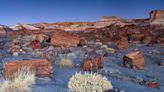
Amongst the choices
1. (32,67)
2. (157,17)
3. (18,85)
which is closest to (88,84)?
(18,85)

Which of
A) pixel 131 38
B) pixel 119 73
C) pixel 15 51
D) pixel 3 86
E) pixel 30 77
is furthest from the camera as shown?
pixel 131 38

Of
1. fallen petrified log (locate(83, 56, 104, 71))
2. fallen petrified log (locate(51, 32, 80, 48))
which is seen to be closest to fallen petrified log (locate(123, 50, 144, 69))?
fallen petrified log (locate(83, 56, 104, 71))

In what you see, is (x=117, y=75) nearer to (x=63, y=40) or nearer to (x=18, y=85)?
(x=18, y=85)

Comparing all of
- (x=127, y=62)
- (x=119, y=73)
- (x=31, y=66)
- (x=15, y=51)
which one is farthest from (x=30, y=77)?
(x=15, y=51)

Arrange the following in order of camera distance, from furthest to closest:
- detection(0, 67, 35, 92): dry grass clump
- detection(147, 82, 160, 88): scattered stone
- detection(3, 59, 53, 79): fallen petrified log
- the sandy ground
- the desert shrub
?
1. detection(147, 82, 160, 88): scattered stone
2. detection(3, 59, 53, 79): fallen petrified log
3. the sandy ground
4. the desert shrub
5. detection(0, 67, 35, 92): dry grass clump

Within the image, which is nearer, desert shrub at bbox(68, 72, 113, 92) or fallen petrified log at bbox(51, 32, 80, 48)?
desert shrub at bbox(68, 72, 113, 92)

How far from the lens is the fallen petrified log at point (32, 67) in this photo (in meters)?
13.7

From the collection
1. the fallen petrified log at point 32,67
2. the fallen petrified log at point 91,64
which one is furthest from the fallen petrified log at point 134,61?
the fallen petrified log at point 32,67

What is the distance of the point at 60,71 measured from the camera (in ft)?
54.1

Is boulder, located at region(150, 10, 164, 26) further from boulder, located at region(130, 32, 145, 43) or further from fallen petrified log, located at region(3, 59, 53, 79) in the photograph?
fallen petrified log, located at region(3, 59, 53, 79)

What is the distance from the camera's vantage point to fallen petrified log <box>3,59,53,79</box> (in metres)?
13.7

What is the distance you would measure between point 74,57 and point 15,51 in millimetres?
4480

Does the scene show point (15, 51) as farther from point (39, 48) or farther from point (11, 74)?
point (11, 74)

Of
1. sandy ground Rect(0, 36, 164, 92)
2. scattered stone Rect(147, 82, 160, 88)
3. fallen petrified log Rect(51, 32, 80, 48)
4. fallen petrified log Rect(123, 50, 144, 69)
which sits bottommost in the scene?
scattered stone Rect(147, 82, 160, 88)
